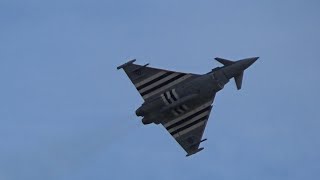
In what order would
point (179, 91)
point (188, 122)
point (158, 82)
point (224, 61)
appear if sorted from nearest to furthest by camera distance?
point (179, 91) → point (224, 61) → point (158, 82) → point (188, 122)

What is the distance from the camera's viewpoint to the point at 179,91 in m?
120

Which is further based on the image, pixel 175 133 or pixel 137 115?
pixel 175 133

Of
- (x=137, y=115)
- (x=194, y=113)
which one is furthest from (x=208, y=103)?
(x=137, y=115)

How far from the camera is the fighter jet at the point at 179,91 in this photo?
119 meters

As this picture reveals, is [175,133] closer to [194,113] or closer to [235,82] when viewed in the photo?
[194,113]

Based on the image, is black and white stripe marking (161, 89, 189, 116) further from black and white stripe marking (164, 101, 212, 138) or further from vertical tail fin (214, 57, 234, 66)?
vertical tail fin (214, 57, 234, 66)

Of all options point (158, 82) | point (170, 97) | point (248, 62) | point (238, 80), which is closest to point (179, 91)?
point (170, 97)

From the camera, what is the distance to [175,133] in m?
128

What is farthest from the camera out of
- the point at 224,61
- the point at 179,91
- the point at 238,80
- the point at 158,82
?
the point at 158,82

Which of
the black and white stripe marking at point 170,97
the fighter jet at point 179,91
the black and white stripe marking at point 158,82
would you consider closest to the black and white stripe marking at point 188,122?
the fighter jet at point 179,91

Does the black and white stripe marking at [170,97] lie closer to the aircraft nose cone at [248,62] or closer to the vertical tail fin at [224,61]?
the vertical tail fin at [224,61]

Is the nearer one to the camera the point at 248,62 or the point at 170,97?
the point at 170,97

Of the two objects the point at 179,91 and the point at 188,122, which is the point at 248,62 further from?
the point at 188,122

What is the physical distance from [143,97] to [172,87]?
4.80 m
